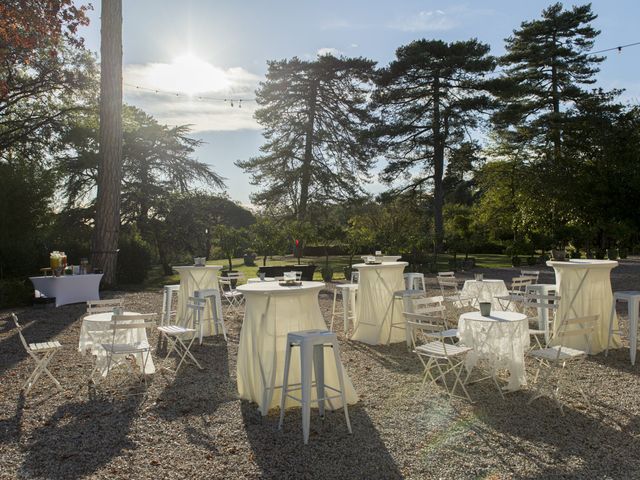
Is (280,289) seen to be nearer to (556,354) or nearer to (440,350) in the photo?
(440,350)

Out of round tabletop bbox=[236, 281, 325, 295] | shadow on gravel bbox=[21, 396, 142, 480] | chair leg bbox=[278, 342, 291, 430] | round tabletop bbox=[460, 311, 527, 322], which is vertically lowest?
shadow on gravel bbox=[21, 396, 142, 480]

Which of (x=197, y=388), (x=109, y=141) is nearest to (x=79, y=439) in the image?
(x=197, y=388)

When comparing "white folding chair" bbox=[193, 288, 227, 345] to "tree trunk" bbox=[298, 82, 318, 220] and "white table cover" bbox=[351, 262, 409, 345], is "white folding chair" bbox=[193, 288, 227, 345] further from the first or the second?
"tree trunk" bbox=[298, 82, 318, 220]

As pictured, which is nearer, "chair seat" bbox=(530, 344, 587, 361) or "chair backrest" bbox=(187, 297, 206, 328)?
"chair seat" bbox=(530, 344, 587, 361)

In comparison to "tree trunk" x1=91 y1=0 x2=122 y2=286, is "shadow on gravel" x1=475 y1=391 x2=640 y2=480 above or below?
below

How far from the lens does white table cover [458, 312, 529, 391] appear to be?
4812mm

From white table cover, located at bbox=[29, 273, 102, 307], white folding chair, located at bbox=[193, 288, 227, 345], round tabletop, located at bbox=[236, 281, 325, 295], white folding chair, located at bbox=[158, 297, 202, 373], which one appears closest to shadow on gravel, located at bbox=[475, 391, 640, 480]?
round tabletop, located at bbox=[236, 281, 325, 295]

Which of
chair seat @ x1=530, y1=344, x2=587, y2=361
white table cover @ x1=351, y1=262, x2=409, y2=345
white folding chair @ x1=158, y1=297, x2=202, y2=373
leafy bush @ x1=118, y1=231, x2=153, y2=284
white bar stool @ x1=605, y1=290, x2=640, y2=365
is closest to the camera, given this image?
chair seat @ x1=530, y1=344, x2=587, y2=361

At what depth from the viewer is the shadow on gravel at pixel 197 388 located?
14.6ft

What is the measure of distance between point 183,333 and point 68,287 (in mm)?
6749

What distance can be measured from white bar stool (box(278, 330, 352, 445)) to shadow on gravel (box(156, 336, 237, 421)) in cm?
87

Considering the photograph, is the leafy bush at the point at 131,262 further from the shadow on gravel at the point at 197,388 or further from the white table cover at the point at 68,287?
the shadow on gravel at the point at 197,388

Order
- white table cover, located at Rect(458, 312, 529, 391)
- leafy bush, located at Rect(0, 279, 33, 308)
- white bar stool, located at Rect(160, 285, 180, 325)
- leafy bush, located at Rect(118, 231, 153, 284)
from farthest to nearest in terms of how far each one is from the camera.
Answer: leafy bush, located at Rect(118, 231, 153, 284) → leafy bush, located at Rect(0, 279, 33, 308) → white bar stool, located at Rect(160, 285, 180, 325) → white table cover, located at Rect(458, 312, 529, 391)

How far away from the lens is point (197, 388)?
505 cm
